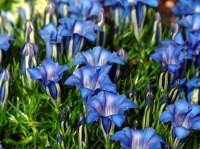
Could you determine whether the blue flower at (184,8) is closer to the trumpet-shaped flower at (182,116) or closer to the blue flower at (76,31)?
the blue flower at (76,31)

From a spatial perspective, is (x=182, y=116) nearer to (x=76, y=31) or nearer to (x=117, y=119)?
(x=117, y=119)

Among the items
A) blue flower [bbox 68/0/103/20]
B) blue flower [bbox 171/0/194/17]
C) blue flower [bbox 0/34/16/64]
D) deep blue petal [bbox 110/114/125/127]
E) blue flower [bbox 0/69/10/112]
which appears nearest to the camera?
deep blue petal [bbox 110/114/125/127]

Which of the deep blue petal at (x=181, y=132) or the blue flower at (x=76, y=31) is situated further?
the blue flower at (x=76, y=31)

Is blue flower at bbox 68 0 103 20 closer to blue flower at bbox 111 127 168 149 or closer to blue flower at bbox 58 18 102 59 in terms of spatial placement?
blue flower at bbox 58 18 102 59

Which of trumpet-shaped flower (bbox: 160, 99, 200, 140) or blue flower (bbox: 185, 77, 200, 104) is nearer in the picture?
trumpet-shaped flower (bbox: 160, 99, 200, 140)

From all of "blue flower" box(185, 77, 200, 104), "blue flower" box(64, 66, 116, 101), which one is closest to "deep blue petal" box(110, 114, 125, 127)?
"blue flower" box(64, 66, 116, 101)

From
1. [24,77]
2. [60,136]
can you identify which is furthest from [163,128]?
[24,77]

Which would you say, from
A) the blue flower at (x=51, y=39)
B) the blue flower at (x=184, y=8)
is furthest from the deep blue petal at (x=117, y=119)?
the blue flower at (x=184, y=8)
